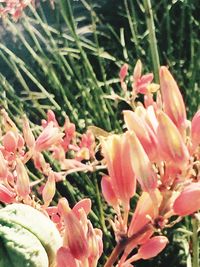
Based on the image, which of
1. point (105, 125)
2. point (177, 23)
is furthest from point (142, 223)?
point (177, 23)

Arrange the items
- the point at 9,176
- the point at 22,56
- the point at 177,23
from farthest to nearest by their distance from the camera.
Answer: the point at 22,56 < the point at 177,23 < the point at 9,176

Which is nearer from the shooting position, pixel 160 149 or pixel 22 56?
pixel 160 149

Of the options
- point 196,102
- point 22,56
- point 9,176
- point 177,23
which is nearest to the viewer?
point 9,176

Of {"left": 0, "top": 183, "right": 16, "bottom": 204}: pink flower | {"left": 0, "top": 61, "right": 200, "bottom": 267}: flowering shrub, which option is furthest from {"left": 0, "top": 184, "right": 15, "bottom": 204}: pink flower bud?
{"left": 0, "top": 61, "right": 200, "bottom": 267}: flowering shrub

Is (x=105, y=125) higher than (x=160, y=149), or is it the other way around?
(x=160, y=149)

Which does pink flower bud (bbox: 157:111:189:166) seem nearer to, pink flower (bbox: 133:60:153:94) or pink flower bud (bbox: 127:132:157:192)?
pink flower bud (bbox: 127:132:157:192)

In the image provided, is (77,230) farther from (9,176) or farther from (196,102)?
(196,102)

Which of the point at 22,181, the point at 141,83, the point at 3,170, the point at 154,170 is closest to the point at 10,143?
the point at 3,170
